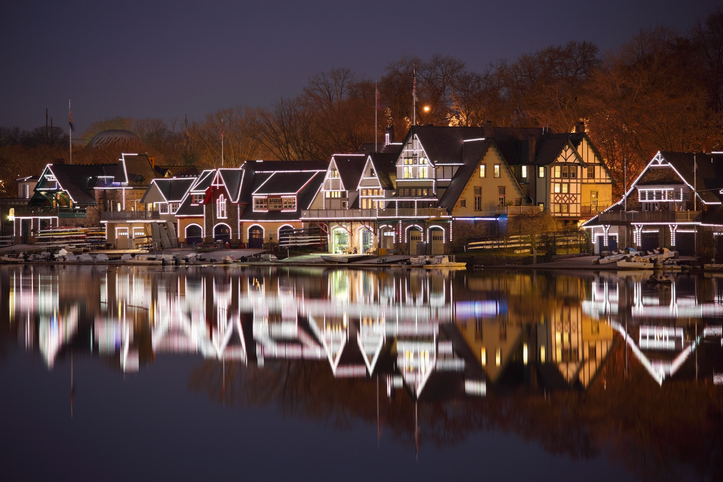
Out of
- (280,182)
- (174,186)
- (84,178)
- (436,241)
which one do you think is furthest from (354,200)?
(84,178)

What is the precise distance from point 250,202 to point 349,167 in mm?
10671

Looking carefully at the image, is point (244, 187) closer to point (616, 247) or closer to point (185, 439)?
point (616, 247)

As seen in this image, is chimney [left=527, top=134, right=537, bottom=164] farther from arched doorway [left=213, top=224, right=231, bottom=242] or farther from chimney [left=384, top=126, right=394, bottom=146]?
arched doorway [left=213, top=224, right=231, bottom=242]

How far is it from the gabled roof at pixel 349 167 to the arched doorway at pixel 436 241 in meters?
9.52

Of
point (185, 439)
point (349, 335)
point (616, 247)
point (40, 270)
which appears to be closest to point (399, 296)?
point (349, 335)

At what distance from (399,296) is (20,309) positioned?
50.8 ft

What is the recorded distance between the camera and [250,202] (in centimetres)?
8244

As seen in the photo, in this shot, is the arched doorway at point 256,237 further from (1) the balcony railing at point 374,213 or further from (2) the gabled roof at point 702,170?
(2) the gabled roof at point 702,170

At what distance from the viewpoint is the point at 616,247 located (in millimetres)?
63781

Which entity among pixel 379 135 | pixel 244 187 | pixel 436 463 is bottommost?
pixel 436 463

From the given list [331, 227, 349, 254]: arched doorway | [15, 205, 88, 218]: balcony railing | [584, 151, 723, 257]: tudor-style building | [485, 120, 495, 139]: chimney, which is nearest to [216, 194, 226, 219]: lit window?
[331, 227, 349, 254]: arched doorway

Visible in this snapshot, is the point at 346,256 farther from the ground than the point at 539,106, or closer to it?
closer to it

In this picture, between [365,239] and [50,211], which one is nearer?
[365,239]

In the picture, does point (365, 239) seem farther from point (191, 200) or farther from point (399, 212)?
point (191, 200)
